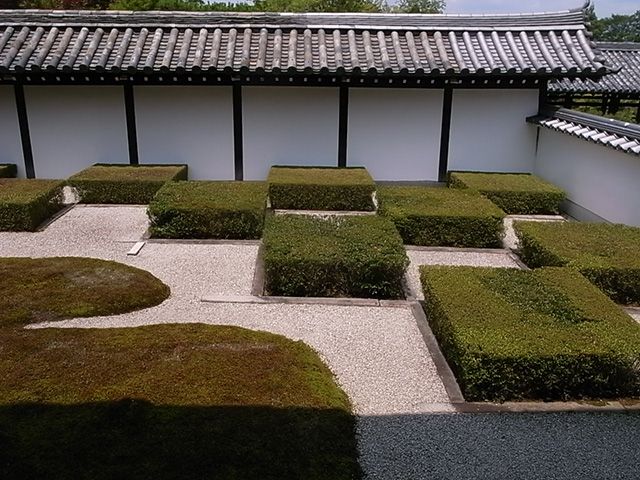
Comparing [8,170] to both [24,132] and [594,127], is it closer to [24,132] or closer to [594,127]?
[24,132]

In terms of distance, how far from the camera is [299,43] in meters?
12.2

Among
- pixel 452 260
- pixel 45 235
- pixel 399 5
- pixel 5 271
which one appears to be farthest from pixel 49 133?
pixel 399 5

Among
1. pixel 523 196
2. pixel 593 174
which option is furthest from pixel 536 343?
pixel 593 174

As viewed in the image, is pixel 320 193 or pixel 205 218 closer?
pixel 205 218

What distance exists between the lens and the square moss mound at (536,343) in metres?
4.71

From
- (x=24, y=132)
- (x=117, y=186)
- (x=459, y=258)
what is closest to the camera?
(x=459, y=258)

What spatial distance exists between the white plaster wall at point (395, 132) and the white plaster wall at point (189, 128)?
273cm

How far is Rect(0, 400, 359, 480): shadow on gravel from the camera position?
370cm

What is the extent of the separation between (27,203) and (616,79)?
17832 millimetres

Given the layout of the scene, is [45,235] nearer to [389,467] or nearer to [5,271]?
[5,271]

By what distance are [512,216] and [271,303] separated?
231 inches

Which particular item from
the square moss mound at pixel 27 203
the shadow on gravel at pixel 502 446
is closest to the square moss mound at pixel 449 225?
the shadow on gravel at pixel 502 446

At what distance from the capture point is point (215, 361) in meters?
5.07

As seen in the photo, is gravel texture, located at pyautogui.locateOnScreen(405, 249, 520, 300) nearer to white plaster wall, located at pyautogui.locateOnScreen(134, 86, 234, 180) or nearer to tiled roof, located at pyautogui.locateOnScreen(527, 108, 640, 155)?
tiled roof, located at pyautogui.locateOnScreen(527, 108, 640, 155)
